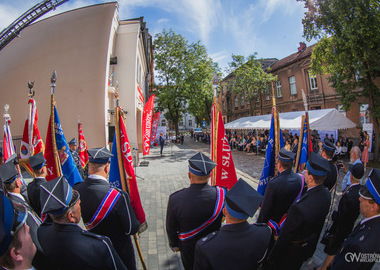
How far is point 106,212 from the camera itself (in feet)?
8.11

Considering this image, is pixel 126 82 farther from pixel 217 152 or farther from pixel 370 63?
pixel 370 63

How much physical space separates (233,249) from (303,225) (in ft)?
4.18

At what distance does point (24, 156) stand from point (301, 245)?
582 cm

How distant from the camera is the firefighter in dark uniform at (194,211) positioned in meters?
2.53

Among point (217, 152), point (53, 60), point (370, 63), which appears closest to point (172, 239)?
point (217, 152)

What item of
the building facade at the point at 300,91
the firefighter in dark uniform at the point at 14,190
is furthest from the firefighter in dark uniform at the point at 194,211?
the building facade at the point at 300,91

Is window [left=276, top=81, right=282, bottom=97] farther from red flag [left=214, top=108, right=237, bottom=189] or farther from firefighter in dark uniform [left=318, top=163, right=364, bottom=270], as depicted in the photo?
firefighter in dark uniform [left=318, top=163, right=364, bottom=270]

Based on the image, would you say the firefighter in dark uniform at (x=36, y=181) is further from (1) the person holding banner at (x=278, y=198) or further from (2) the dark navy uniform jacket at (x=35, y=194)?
(1) the person holding banner at (x=278, y=198)

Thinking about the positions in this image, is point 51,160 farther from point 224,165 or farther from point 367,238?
point 367,238

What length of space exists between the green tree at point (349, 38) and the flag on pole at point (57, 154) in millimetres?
12864

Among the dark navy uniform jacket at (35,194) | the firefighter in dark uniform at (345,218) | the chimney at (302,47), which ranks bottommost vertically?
the firefighter in dark uniform at (345,218)

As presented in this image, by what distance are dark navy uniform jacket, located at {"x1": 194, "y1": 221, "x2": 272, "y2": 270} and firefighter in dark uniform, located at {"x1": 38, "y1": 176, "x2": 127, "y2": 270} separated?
808mm

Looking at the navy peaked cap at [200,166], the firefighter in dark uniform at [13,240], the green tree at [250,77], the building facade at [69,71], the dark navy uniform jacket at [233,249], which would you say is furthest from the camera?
the green tree at [250,77]

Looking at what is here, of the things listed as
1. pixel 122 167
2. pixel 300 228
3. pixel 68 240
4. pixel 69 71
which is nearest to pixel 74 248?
pixel 68 240
